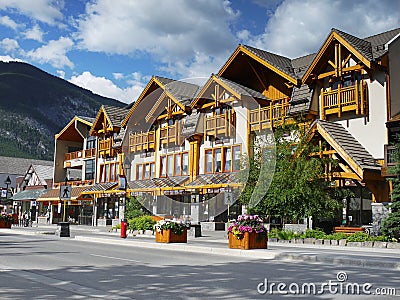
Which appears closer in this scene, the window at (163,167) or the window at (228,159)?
the window at (228,159)

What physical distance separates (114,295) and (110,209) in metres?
41.6

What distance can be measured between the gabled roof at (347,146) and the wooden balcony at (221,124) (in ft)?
29.5

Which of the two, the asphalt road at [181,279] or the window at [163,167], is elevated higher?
the window at [163,167]

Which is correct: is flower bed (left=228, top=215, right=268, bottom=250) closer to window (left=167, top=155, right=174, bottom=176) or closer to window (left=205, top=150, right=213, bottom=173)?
window (left=205, top=150, right=213, bottom=173)

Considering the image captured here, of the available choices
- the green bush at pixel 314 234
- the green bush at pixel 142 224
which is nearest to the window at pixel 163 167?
the green bush at pixel 142 224

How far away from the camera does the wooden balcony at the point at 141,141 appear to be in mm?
45388

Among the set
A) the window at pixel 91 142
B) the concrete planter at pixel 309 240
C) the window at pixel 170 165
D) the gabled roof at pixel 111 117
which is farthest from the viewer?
the window at pixel 91 142

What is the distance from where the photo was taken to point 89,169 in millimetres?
56531

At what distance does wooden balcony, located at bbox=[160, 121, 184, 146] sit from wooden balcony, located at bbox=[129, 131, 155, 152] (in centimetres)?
140

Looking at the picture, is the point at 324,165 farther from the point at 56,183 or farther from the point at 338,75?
the point at 56,183

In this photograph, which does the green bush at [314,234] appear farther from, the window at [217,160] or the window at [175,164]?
the window at [175,164]

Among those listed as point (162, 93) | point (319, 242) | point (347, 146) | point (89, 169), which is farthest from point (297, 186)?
point (89, 169)

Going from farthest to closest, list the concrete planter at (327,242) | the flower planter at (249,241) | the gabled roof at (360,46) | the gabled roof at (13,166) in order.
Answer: the gabled roof at (13,166) < the gabled roof at (360,46) < the concrete planter at (327,242) < the flower planter at (249,241)

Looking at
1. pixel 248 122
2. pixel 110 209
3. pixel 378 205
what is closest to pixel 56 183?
pixel 110 209
